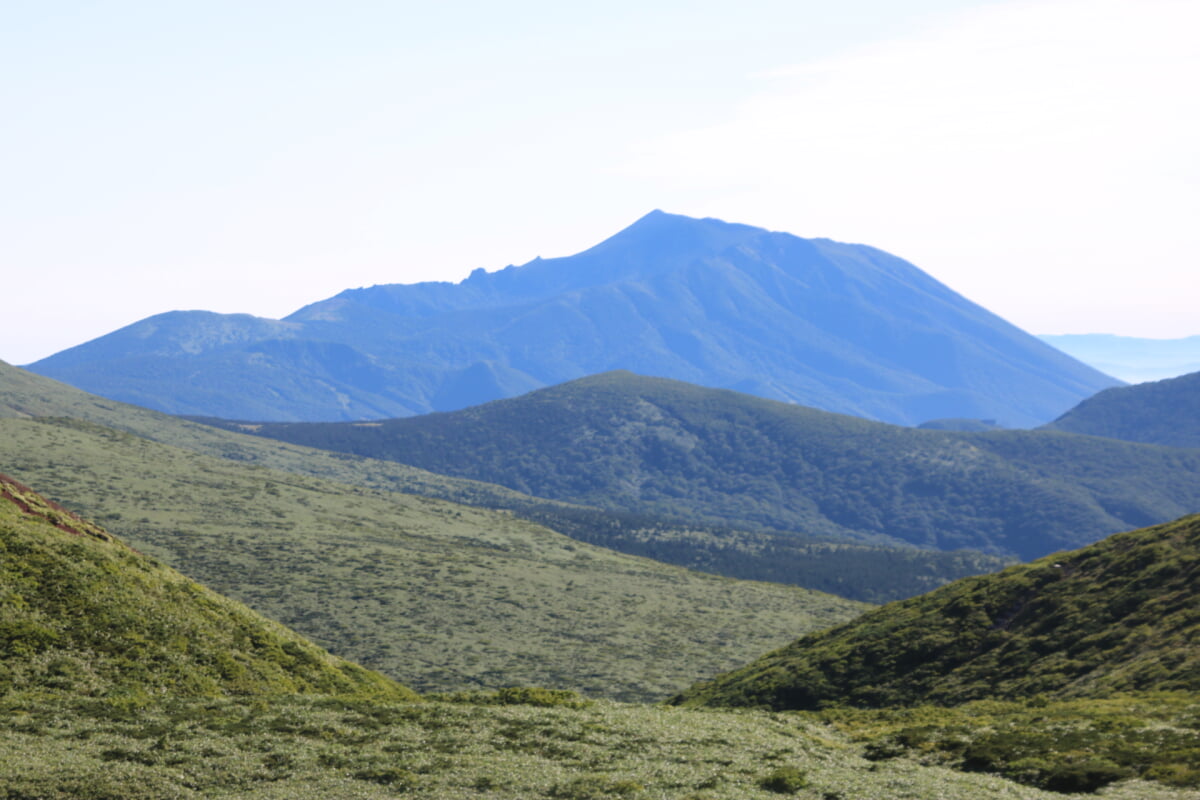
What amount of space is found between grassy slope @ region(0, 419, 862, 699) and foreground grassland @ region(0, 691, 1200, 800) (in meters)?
61.4

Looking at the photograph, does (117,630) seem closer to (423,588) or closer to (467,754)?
(467,754)

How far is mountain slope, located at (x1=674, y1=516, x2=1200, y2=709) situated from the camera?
6019 centimetres

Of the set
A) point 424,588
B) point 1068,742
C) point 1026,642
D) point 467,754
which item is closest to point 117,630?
point 467,754

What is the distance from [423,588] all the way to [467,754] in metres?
107

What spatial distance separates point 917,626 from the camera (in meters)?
83.1

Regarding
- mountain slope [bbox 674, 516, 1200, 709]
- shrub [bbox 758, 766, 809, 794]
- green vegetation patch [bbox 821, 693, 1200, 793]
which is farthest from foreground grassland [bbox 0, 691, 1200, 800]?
mountain slope [bbox 674, 516, 1200, 709]

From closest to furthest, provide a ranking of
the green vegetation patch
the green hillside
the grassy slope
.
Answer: the green vegetation patch
the green hillside
the grassy slope

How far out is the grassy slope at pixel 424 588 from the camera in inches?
4569

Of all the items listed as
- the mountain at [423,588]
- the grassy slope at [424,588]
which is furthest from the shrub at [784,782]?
the grassy slope at [424,588]

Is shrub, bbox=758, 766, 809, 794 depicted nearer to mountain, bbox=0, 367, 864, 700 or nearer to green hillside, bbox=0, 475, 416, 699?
green hillside, bbox=0, 475, 416, 699

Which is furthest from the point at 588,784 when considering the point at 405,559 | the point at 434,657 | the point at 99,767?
the point at 405,559

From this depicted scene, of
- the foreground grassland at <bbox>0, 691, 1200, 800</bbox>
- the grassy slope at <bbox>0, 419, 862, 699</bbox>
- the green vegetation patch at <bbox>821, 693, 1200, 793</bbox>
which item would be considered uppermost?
the green vegetation patch at <bbox>821, 693, 1200, 793</bbox>

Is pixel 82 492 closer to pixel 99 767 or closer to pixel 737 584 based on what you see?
pixel 737 584

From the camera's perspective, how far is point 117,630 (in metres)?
48.1
